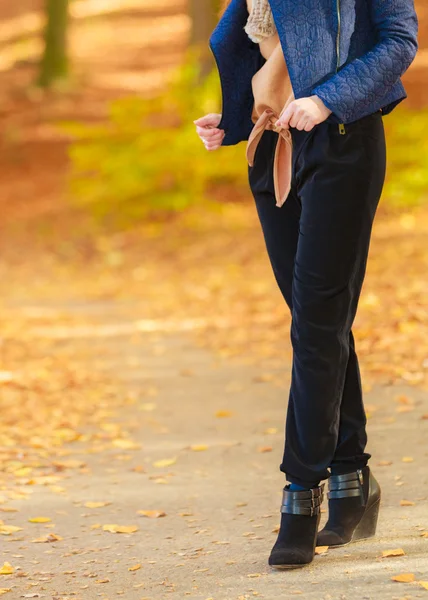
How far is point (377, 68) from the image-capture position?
3.25 m

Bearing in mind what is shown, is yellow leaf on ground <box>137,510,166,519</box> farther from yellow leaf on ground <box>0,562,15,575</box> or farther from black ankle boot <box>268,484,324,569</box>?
black ankle boot <box>268,484,324,569</box>

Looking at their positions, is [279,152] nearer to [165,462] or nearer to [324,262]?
[324,262]

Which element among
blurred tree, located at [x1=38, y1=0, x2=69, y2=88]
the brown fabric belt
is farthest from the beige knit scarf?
blurred tree, located at [x1=38, y1=0, x2=69, y2=88]

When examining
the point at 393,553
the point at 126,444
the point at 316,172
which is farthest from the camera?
the point at 126,444

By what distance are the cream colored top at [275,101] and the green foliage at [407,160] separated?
1049cm

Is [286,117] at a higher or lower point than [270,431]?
higher

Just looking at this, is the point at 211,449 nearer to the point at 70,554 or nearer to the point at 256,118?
the point at 70,554

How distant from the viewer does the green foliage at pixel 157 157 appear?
1531 cm

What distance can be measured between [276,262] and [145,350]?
5.23 metres

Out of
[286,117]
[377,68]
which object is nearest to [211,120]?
[286,117]

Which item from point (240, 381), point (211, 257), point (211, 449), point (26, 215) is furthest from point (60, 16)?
point (211, 449)

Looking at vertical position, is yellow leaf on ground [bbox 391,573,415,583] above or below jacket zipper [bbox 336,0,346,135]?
below

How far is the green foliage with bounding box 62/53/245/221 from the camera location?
50.2 feet

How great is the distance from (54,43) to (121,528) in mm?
21948
